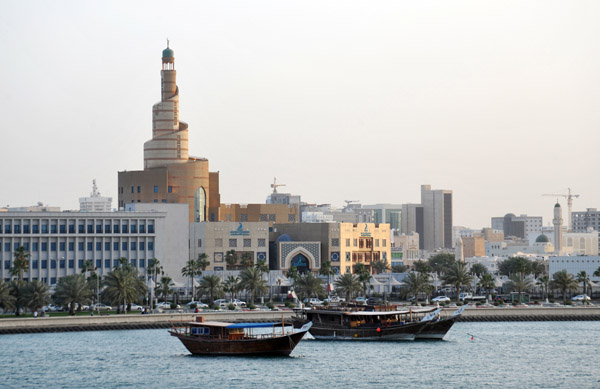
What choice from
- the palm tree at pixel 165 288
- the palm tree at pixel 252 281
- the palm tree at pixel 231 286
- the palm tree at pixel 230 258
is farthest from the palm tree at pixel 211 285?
the palm tree at pixel 230 258

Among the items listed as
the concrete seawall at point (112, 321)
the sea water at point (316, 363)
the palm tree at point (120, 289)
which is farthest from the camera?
the palm tree at point (120, 289)

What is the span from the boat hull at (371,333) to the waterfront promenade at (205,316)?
484 centimetres

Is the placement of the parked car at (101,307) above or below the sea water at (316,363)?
above

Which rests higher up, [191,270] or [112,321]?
[191,270]

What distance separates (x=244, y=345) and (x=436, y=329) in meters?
26.5

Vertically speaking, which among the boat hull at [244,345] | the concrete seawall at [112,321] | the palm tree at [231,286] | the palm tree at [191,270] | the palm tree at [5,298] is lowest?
the boat hull at [244,345]

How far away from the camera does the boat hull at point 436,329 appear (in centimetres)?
12044

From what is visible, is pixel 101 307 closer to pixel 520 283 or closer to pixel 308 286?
pixel 308 286

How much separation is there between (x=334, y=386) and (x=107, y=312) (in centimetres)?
6248

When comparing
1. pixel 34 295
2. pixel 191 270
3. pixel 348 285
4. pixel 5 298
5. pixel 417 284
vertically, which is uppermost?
pixel 191 270

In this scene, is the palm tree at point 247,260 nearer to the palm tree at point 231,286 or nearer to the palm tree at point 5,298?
A: the palm tree at point 231,286

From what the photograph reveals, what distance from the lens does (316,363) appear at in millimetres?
99000

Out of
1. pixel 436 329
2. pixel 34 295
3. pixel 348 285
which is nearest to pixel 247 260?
pixel 348 285

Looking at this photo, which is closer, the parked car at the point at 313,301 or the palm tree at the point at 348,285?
the parked car at the point at 313,301
